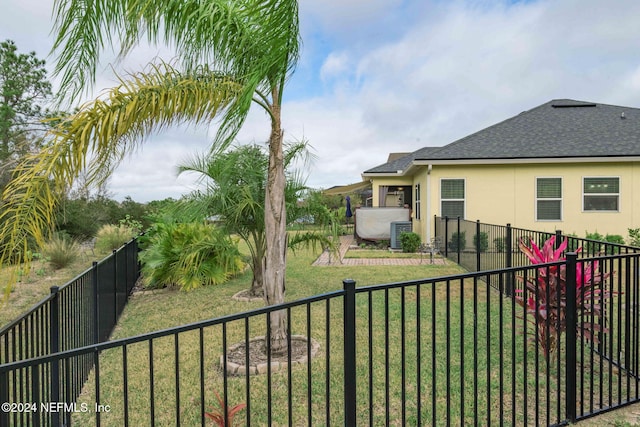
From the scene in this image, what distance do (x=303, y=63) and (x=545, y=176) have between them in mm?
10658

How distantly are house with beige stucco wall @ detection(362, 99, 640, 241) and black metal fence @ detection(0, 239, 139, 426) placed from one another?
945 cm

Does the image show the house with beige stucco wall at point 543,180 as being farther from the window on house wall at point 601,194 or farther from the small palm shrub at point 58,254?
the small palm shrub at point 58,254

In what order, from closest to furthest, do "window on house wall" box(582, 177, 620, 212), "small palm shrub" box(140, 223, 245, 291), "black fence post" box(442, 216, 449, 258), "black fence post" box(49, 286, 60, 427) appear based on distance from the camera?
"black fence post" box(49, 286, 60, 427) → "small palm shrub" box(140, 223, 245, 291) → "black fence post" box(442, 216, 449, 258) → "window on house wall" box(582, 177, 620, 212)

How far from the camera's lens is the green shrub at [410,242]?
40.1 feet

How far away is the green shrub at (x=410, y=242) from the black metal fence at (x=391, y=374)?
7.24 meters

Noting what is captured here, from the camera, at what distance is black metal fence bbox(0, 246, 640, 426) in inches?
86.7

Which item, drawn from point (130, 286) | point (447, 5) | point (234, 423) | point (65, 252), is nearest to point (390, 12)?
point (447, 5)

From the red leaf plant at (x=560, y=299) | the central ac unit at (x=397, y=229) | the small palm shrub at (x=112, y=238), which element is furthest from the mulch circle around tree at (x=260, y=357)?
the central ac unit at (x=397, y=229)

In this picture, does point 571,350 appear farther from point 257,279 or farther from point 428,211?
point 428,211

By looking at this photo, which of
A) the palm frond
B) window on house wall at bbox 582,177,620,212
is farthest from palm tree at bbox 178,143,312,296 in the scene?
window on house wall at bbox 582,177,620,212

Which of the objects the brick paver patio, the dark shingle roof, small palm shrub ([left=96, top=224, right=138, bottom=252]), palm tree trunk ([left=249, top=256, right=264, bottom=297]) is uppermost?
the dark shingle roof

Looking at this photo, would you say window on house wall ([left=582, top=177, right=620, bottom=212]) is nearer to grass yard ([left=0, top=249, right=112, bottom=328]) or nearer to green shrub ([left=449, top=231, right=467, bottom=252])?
green shrub ([left=449, top=231, right=467, bottom=252])

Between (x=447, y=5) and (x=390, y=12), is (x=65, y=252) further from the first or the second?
(x=447, y=5)

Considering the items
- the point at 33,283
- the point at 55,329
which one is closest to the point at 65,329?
the point at 55,329
